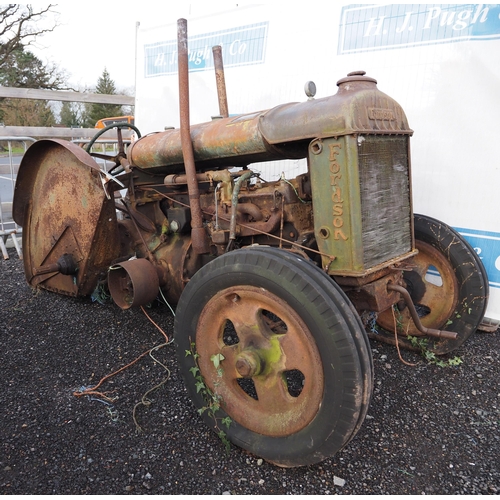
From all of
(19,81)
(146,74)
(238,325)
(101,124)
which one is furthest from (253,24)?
(19,81)

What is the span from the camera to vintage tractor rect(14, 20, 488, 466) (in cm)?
166

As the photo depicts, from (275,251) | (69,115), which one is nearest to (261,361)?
(275,251)

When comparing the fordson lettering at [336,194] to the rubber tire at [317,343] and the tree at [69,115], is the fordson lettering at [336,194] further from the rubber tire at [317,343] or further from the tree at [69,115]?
the tree at [69,115]

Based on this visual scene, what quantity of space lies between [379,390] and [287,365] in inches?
34.6

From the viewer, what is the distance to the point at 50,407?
2.21 metres

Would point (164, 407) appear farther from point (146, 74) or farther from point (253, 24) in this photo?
point (146, 74)

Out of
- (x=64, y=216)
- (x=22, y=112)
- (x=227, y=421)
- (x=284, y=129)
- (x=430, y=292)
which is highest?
(x=22, y=112)

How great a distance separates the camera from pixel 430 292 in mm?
2818

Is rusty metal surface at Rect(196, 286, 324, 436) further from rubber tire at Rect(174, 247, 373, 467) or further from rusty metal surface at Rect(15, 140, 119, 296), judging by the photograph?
rusty metal surface at Rect(15, 140, 119, 296)

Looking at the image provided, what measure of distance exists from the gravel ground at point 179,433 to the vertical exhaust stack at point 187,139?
33.9 inches

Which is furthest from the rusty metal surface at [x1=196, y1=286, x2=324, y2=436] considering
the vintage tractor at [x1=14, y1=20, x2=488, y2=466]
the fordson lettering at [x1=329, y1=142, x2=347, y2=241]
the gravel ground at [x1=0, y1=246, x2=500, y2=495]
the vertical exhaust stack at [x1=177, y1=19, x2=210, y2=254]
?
the vertical exhaust stack at [x1=177, y1=19, x2=210, y2=254]

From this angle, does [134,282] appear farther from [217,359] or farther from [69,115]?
[69,115]

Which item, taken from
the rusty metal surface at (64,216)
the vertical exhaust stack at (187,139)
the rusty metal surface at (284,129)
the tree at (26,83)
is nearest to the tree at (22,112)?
the tree at (26,83)

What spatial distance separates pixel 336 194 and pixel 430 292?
4.45ft
